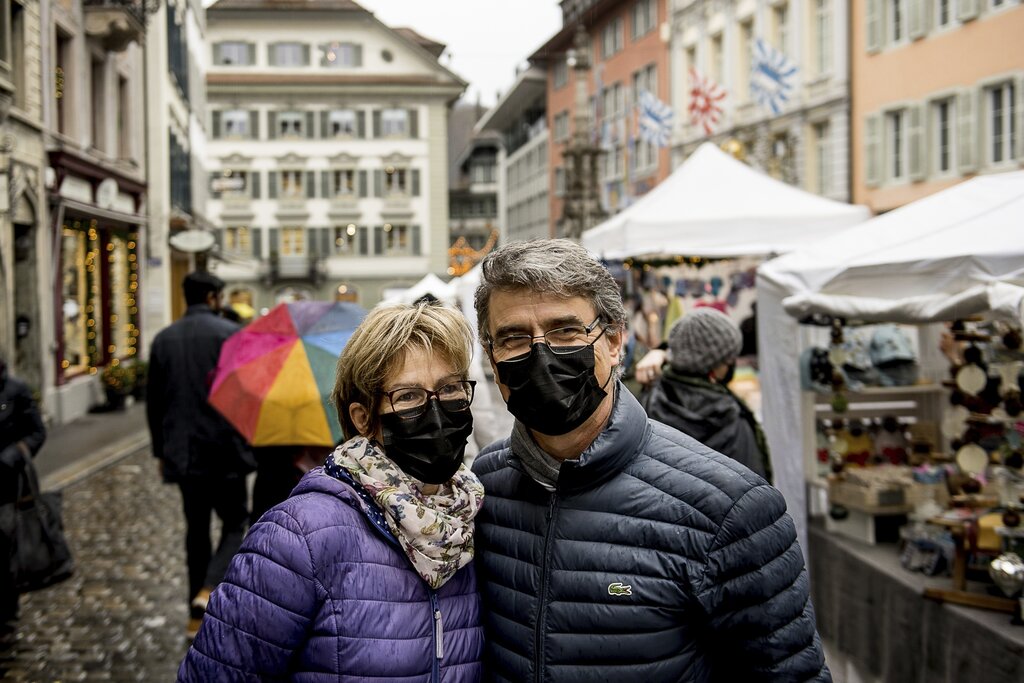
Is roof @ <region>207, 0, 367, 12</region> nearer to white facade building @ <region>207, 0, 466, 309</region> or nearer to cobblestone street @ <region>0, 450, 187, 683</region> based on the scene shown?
white facade building @ <region>207, 0, 466, 309</region>

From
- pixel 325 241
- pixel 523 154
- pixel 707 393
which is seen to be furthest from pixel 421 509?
pixel 523 154

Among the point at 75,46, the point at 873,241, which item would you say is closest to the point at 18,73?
the point at 75,46

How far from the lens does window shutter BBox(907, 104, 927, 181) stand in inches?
918

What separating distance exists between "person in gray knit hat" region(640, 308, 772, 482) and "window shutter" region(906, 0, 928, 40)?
2114cm

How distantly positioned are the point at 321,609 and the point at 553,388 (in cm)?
62

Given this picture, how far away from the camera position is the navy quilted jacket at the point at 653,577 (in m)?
2.08

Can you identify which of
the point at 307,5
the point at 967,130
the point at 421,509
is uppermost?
the point at 307,5

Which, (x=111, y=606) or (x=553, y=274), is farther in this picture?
(x=111, y=606)

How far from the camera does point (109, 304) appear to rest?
22.2 metres

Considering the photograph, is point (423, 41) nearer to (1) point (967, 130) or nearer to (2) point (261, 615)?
(1) point (967, 130)

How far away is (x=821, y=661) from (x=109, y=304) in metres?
21.9

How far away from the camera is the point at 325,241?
5781 cm

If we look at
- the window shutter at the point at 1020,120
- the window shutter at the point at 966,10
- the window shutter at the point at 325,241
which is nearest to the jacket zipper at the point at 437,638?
the window shutter at the point at 1020,120

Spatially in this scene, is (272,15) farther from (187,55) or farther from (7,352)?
(7,352)
